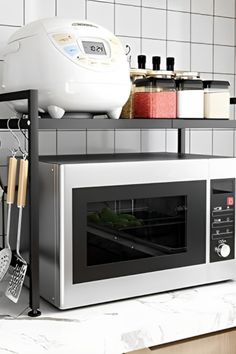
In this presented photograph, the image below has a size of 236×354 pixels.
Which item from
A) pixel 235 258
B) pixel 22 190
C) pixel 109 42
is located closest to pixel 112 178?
pixel 22 190

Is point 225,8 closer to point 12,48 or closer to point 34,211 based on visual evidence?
point 12,48

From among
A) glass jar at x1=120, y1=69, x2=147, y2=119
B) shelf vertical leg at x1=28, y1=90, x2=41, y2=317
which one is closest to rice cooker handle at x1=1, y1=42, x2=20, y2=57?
shelf vertical leg at x1=28, y1=90, x2=41, y2=317

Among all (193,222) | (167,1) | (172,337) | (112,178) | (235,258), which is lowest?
(172,337)

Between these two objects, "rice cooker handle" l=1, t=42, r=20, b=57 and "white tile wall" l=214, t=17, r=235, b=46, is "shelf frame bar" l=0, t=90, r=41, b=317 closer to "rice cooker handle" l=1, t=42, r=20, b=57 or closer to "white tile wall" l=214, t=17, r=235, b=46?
"rice cooker handle" l=1, t=42, r=20, b=57

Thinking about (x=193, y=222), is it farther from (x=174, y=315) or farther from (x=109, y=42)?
(x=109, y=42)

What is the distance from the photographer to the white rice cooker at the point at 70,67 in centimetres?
130

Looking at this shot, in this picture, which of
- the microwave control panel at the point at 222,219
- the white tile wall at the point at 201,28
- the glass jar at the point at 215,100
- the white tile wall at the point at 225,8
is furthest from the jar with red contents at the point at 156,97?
the white tile wall at the point at 225,8

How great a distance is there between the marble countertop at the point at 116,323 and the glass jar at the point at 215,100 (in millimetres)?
475

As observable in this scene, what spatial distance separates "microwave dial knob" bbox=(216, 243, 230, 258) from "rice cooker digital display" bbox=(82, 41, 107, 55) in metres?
0.56

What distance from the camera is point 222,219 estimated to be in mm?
1483

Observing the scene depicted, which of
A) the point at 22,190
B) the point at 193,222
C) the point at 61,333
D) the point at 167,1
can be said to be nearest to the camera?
the point at 61,333

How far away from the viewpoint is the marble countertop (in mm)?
1147

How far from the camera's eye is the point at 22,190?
128 cm

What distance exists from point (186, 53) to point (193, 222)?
0.77 m
